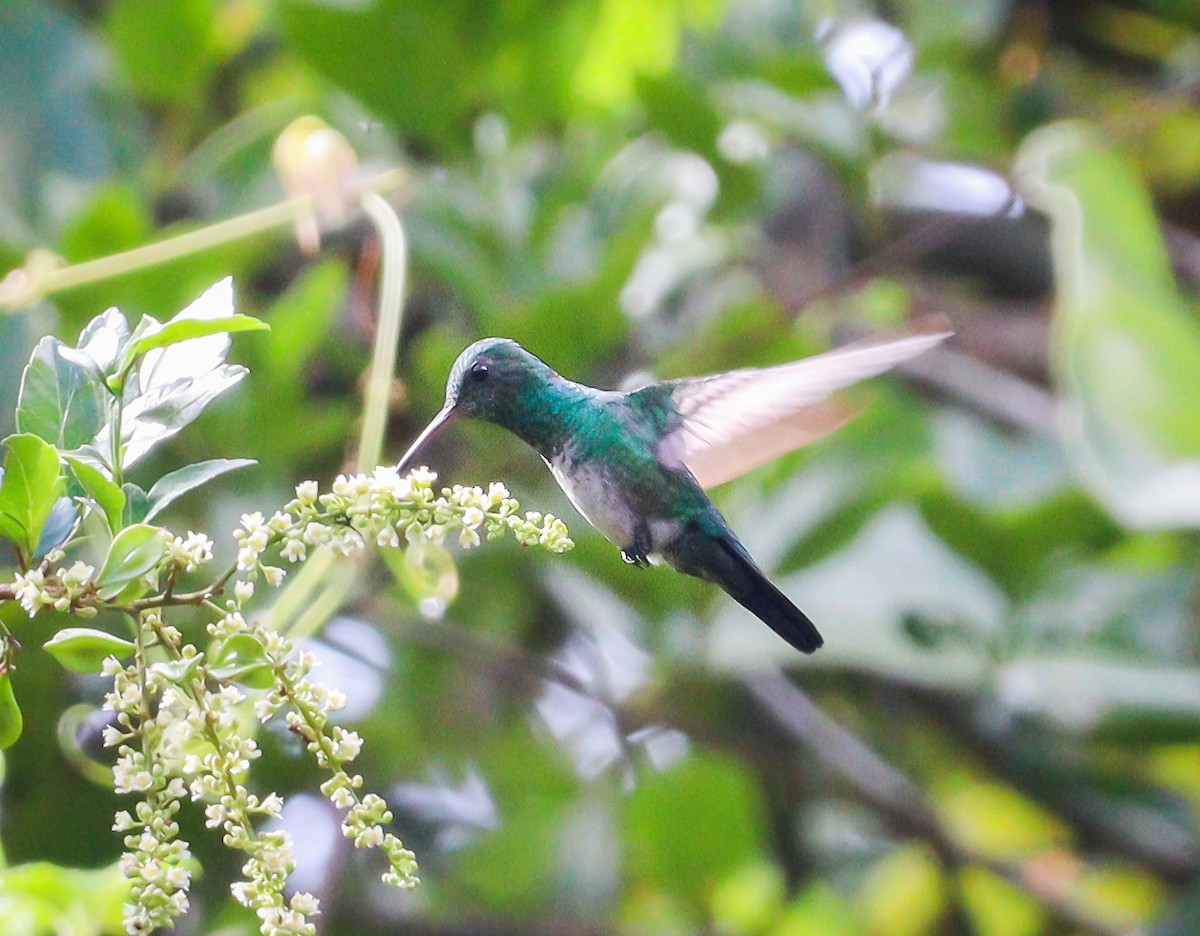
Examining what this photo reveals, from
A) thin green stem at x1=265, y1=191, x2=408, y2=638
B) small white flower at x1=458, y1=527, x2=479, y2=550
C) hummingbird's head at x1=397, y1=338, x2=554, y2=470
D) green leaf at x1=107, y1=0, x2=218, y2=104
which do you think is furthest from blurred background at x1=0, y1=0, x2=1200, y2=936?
small white flower at x1=458, y1=527, x2=479, y2=550

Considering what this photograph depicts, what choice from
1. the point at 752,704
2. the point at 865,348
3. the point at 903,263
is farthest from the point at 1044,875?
the point at 865,348

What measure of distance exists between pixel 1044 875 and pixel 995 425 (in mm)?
768

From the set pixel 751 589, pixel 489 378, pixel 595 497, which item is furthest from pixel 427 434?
pixel 751 589

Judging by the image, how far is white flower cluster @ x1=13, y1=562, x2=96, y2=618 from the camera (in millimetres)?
620

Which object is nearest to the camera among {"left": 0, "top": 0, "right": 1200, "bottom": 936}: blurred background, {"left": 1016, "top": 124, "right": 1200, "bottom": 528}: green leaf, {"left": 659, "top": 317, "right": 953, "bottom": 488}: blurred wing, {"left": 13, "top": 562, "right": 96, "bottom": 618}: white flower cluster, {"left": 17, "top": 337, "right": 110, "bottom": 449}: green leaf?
{"left": 13, "top": 562, "right": 96, "bottom": 618}: white flower cluster

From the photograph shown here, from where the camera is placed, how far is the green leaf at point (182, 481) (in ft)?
2.30

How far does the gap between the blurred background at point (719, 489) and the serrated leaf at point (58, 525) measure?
0.57 meters

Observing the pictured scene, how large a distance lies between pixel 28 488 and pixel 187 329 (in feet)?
0.35

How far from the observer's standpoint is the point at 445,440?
1.10 m

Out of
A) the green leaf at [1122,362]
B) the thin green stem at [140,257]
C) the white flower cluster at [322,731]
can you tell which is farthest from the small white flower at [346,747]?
the green leaf at [1122,362]

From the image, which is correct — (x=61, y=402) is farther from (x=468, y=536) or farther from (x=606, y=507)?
(x=606, y=507)

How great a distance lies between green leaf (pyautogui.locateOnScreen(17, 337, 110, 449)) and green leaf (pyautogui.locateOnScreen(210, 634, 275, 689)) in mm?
145

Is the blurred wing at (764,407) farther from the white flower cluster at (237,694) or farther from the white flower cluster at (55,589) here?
the white flower cluster at (55,589)

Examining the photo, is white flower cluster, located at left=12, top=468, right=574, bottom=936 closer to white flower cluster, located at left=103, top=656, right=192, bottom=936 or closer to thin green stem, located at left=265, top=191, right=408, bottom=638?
white flower cluster, located at left=103, top=656, right=192, bottom=936
